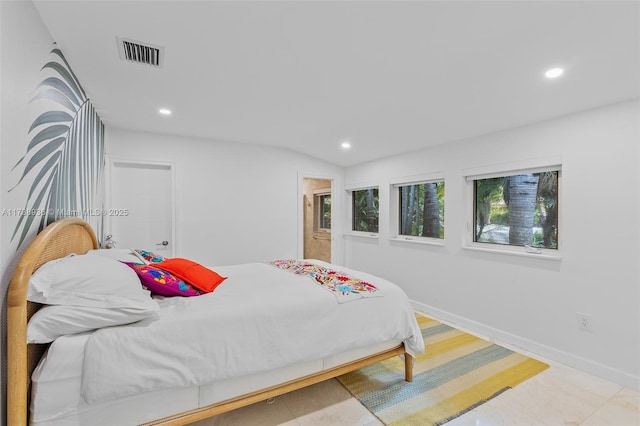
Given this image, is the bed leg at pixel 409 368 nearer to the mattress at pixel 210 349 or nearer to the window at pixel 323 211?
the mattress at pixel 210 349

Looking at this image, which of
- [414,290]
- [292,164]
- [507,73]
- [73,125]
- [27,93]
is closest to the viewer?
[27,93]

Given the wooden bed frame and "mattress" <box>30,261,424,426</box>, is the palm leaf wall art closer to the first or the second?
the wooden bed frame

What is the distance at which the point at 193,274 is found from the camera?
2039 millimetres

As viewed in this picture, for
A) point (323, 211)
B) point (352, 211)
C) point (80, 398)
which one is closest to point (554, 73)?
point (80, 398)

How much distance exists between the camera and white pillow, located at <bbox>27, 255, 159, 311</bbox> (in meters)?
1.27

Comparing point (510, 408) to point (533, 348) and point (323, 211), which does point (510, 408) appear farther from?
point (323, 211)

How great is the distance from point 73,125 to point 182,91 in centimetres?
82

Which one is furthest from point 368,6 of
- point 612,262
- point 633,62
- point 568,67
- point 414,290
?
point 414,290

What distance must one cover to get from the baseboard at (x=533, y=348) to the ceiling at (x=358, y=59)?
6.70ft

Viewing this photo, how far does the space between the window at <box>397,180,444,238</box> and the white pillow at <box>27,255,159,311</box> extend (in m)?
3.32

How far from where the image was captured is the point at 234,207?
399cm

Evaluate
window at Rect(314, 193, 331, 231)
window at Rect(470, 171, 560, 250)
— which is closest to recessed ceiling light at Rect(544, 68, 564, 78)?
window at Rect(470, 171, 560, 250)

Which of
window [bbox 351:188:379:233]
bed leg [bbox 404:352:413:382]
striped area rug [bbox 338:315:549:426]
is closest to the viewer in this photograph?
striped area rug [bbox 338:315:549:426]

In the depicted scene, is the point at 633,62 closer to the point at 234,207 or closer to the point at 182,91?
the point at 182,91
